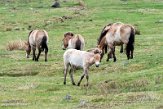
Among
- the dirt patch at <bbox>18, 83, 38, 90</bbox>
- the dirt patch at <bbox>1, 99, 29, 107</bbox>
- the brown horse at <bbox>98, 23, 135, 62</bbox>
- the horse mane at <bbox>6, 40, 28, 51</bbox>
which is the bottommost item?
the horse mane at <bbox>6, 40, 28, 51</bbox>

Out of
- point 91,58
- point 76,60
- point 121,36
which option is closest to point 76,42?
Answer: point 121,36

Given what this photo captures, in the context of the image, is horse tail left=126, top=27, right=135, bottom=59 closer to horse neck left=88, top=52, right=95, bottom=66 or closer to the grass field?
the grass field

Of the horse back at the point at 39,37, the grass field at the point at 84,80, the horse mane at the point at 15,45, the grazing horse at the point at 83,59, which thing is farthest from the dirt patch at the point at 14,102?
the horse mane at the point at 15,45

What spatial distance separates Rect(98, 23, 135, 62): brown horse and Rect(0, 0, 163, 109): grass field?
0.67 m

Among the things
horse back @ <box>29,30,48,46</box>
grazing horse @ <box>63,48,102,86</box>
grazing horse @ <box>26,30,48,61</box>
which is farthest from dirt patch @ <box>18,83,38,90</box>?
horse back @ <box>29,30,48,46</box>

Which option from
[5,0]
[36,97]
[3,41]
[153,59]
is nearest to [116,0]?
[5,0]

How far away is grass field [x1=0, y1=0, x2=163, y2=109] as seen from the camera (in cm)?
1758

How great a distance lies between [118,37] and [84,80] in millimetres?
4996

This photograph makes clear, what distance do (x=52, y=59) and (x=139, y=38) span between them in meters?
9.01

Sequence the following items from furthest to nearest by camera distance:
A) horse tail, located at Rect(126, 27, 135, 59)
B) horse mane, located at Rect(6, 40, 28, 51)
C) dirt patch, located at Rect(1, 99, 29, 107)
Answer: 1. horse mane, located at Rect(6, 40, 28, 51)
2. horse tail, located at Rect(126, 27, 135, 59)
3. dirt patch, located at Rect(1, 99, 29, 107)

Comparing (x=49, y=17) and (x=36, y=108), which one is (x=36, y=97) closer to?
(x=36, y=108)

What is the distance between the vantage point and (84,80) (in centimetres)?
2197

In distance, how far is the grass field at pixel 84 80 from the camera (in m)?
17.6

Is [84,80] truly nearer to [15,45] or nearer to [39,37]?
[39,37]
